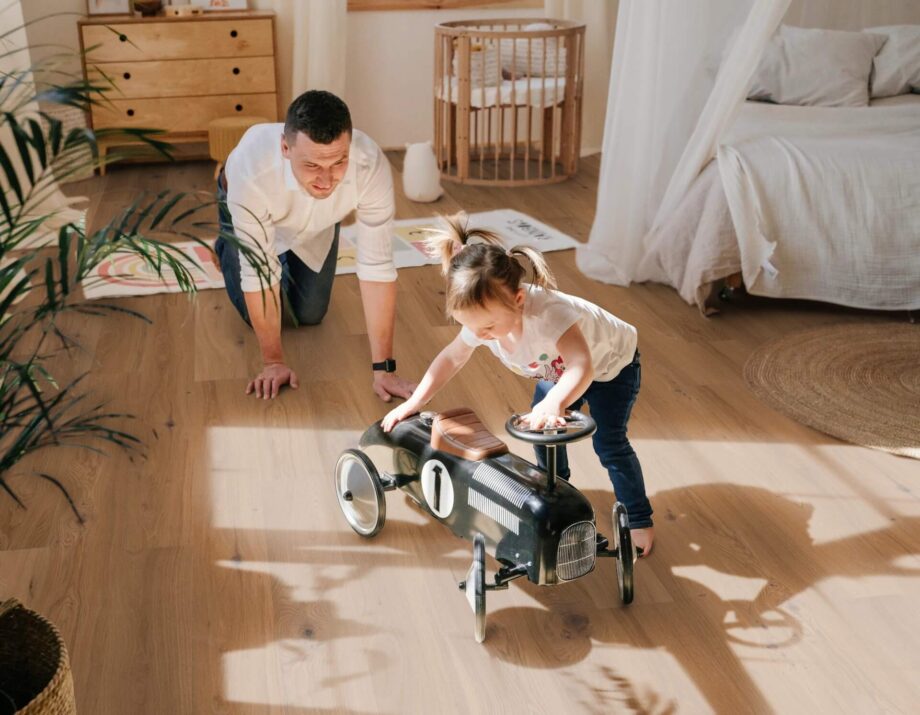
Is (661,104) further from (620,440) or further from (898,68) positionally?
(620,440)

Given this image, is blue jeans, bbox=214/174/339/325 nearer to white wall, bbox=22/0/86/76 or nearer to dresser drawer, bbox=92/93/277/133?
dresser drawer, bbox=92/93/277/133

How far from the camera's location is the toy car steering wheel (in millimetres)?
1594

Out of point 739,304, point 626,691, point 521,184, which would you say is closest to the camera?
point 626,691

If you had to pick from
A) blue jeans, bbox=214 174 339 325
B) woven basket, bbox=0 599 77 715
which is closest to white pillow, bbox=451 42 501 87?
blue jeans, bbox=214 174 339 325

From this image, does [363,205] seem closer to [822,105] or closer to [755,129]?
[755,129]

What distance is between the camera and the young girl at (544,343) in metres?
1.70

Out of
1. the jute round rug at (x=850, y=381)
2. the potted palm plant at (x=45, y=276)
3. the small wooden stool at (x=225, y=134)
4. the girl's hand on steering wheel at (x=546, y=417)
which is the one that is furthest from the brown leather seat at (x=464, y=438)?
the small wooden stool at (x=225, y=134)

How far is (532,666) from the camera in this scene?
1.69 metres

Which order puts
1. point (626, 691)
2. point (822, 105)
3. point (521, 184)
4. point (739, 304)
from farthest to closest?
1. point (521, 184)
2. point (822, 105)
3. point (739, 304)
4. point (626, 691)

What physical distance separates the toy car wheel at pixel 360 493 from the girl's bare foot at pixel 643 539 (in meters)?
0.49

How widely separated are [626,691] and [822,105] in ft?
10.1

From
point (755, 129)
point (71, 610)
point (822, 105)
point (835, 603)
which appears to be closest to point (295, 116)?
point (71, 610)

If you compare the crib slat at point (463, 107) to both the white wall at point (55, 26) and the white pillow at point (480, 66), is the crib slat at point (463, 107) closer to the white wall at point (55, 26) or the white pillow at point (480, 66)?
the white pillow at point (480, 66)

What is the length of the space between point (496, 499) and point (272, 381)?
1.12m
